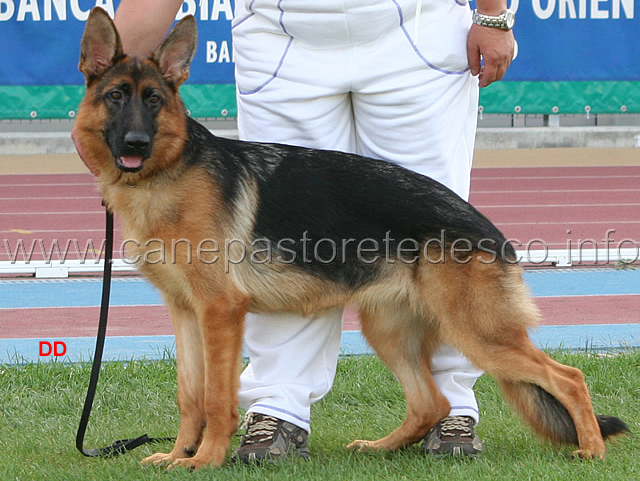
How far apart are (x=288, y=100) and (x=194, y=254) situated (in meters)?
0.74

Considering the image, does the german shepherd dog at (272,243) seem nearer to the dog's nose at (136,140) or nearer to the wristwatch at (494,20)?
the dog's nose at (136,140)

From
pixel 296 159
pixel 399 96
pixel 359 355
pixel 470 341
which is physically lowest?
pixel 359 355

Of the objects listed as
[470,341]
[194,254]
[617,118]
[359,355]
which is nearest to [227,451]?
[194,254]

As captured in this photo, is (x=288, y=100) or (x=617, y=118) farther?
(x=617, y=118)

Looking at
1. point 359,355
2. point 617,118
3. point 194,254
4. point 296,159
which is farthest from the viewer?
point 617,118

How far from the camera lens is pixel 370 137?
147 inches

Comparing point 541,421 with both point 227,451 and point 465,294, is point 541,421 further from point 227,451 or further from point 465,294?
point 227,451

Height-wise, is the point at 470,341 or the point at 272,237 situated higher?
→ the point at 272,237

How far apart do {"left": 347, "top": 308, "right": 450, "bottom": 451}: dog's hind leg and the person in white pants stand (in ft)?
0.21

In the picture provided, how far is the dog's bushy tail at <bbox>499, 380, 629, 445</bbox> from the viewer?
3.48 metres

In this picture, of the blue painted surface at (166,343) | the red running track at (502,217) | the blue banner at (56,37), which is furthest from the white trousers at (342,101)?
the blue banner at (56,37)

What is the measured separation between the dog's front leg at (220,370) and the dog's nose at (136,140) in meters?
0.60

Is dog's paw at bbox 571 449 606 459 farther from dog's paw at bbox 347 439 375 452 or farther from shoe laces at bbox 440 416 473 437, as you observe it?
dog's paw at bbox 347 439 375 452

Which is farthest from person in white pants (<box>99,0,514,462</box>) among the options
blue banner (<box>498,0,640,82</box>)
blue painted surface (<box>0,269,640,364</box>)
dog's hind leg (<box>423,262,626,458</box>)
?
blue banner (<box>498,0,640,82</box>)
